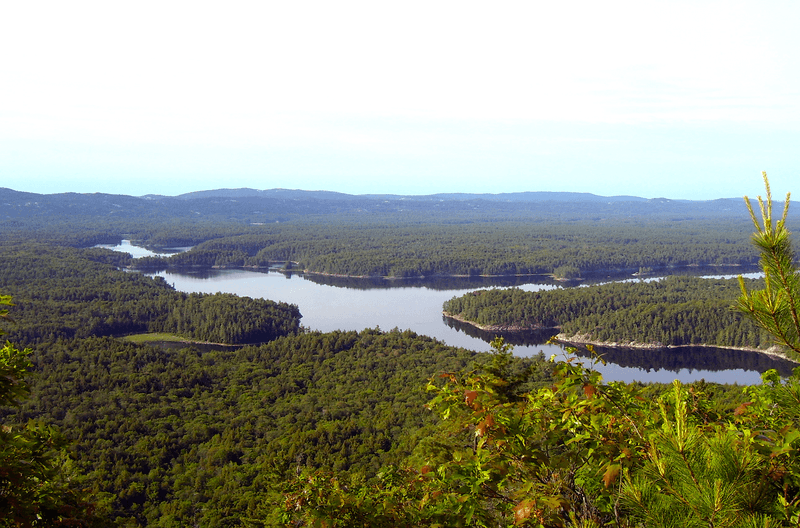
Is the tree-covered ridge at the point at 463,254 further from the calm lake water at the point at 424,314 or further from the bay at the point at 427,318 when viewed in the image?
the bay at the point at 427,318

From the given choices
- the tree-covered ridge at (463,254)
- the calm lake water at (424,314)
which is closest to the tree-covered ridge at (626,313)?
the calm lake water at (424,314)

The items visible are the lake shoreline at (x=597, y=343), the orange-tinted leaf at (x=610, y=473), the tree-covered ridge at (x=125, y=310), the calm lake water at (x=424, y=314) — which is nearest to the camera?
the orange-tinted leaf at (x=610, y=473)

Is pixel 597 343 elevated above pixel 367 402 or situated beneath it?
→ situated beneath

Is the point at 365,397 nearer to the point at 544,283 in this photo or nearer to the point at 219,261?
the point at 544,283

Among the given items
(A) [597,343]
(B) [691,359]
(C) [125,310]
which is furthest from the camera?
(C) [125,310]

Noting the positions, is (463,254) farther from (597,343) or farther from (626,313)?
(597,343)

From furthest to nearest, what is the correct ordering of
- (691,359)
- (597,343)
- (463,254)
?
(463,254)
(597,343)
(691,359)


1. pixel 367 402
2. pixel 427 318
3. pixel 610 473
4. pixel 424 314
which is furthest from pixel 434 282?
pixel 610 473

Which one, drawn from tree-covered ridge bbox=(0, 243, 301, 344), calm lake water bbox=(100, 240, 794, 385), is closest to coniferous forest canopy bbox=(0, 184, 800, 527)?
tree-covered ridge bbox=(0, 243, 301, 344)
